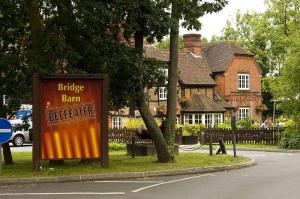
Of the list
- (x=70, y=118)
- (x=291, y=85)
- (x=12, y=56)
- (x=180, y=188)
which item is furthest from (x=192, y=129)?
(x=180, y=188)

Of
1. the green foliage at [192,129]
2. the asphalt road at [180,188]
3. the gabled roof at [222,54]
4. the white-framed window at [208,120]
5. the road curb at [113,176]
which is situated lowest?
the asphalt road at [180,188]

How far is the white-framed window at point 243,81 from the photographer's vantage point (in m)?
59.3

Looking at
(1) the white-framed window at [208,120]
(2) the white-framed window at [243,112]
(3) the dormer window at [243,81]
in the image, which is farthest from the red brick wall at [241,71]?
(1) the white-framed window at [208,120]

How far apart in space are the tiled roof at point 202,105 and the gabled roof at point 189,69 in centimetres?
132

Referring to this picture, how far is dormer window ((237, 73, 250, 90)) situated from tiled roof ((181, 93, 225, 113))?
5959 millimetres

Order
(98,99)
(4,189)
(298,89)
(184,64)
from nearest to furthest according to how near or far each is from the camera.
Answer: (4,189) → (98,99) → (298,89) → (184,64)

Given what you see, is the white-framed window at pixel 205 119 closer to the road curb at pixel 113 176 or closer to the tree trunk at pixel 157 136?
the tree trunk at pixel 157 136

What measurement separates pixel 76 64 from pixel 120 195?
802 centimetres

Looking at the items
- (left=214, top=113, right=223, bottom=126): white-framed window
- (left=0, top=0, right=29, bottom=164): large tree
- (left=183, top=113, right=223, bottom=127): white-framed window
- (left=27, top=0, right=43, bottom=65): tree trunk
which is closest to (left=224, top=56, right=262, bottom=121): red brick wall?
(left=214, top=113, right=223, bottom=126): white-framed window

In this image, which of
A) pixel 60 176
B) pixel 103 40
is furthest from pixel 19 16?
pixel 60 176

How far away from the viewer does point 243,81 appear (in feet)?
196

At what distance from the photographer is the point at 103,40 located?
19.0m

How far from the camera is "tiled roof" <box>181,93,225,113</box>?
52.3 meters

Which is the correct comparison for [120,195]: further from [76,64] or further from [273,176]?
[76,64]
